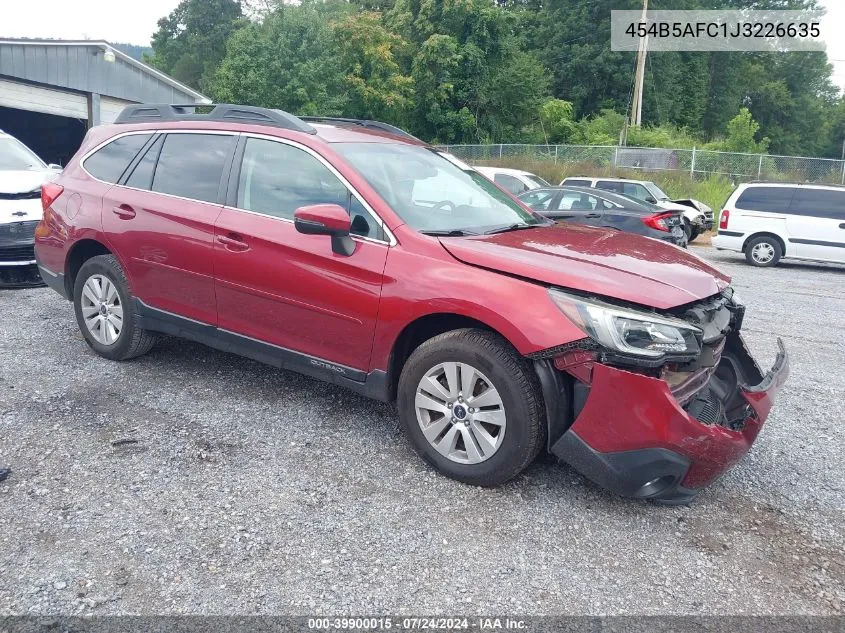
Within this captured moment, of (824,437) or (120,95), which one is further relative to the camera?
(120,95)

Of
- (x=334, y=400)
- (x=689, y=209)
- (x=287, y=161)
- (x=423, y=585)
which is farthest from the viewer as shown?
(x=689, y=209)

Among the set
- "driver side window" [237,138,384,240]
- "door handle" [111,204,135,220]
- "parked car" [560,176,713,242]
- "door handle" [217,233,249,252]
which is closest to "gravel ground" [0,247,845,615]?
"door handle" [217,233,249,252]

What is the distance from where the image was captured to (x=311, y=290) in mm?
3809

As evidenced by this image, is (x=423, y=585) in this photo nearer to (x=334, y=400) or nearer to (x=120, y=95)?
(x=334, y=400)

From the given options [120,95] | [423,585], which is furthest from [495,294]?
[120,95]

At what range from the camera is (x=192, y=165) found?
452cm

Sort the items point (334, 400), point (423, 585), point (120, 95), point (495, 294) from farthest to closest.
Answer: point (120, 95) → point (334, 400) → point (495, 294) → point (423, 585)

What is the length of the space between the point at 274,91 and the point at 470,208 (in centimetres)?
3288

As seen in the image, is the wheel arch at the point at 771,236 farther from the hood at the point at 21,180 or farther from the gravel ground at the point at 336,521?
the hood at the point at 21,180

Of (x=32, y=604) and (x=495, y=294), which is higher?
(x=495, y=294)

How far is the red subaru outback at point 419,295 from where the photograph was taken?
3.03 meters

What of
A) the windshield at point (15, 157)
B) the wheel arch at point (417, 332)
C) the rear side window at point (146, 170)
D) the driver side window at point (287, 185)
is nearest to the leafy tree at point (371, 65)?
the windshield at point (15, 157)

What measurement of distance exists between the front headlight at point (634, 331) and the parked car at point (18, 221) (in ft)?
21.1

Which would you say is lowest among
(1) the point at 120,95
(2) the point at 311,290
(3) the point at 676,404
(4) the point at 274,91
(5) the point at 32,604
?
(5) the point at 32,604
